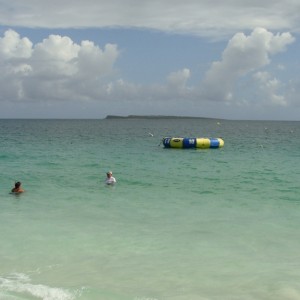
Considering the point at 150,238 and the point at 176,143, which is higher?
the point at 176,143

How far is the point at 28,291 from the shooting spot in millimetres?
8344

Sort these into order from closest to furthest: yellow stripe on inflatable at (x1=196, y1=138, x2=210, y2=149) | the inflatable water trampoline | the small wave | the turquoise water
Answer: the small wave → the turquoise water → the inflatable water trampoline → yellow stripe on inflatable at (x1=196, y1=138, x2=210, y2=149)

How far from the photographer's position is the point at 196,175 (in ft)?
87.5

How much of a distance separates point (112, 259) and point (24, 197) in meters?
9.17

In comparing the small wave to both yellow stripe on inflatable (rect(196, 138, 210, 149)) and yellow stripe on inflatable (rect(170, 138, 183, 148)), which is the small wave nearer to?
yellow stripe on inflatable (rect(170, 138, 183, 148))

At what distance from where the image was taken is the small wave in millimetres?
8102

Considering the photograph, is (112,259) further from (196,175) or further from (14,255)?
(196,175)

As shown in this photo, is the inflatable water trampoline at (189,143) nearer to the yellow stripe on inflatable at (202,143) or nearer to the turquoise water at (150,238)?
the yellow stripe on inflatable at (202,143)

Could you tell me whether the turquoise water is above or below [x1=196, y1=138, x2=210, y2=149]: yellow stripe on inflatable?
below

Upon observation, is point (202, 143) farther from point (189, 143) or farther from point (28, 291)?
point (28, 291)

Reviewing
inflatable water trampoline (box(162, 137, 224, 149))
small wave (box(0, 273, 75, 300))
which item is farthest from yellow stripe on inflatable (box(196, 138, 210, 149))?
small wave (box(0, 273, 75, 300))

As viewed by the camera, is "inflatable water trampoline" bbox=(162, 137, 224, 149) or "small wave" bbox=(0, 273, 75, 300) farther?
"inflatable water trampoline" bbox=(162, 137, 224, 149)

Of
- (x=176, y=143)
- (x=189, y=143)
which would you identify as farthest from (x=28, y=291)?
(x=189, y=143)

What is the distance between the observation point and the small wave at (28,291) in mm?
8102
